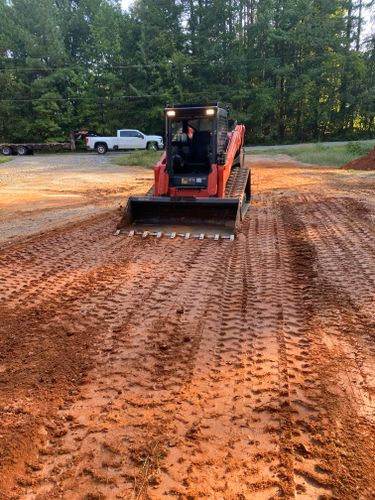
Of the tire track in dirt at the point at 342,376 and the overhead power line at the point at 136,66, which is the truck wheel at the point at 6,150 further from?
the tire track in dirt at the point at 342,376

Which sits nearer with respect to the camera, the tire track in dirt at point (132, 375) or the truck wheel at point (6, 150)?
the tire track in dirt at point (132, 375)

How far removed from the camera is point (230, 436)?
262cm

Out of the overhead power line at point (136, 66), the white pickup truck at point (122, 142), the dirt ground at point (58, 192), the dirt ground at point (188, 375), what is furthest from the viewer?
the overhead power line at point (136, 66)

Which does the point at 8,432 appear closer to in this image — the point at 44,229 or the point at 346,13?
the point at 44,229

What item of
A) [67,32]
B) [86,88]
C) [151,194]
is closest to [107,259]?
[151,194]

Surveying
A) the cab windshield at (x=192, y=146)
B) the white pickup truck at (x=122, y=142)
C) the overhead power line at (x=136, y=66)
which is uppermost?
the overhead power line at (x=136, y=66)

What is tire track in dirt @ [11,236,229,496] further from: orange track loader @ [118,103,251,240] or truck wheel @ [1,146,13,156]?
truck wheel @ [1,146,13,156]

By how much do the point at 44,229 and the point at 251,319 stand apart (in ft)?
18.1

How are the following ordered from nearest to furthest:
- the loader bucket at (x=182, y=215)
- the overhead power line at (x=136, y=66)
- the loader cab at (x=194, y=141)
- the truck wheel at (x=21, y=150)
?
1. the loader bucket at (x=182, y=215)
2. the loader cab at (x=194, y=141)
3. the truck wheel at (x=21, y=150)
4. the overhead power line at (x=136, y=66)

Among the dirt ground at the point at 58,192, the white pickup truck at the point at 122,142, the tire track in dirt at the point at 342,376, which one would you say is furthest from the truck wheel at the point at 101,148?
the tire track in dirt at the point at 342,376

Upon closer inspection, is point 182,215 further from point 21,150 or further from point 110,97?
point 110,97

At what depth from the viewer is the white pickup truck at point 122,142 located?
103 feet

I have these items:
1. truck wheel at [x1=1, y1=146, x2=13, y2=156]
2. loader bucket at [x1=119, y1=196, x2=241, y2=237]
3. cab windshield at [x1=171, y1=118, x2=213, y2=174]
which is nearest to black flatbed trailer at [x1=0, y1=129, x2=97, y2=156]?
truck wheel at [x1=1, y1=146, x2=13, y2=156]

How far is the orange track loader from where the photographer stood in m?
7.88
